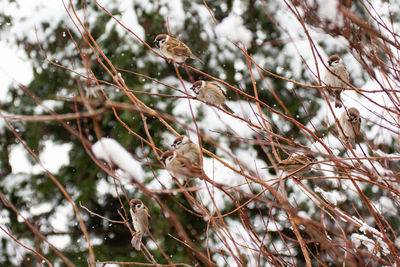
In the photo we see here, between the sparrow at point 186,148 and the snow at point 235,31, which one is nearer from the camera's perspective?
the snow at point 235,31

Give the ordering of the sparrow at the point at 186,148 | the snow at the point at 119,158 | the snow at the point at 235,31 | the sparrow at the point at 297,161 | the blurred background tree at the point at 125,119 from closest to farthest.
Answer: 1. the snow at the point at 119,158
2. the snow at the point at 235,31
3. the sparrow at the point at 297,161
4. the sparrow at the point at 186,148
5. the blurred background tree at the point at 125,119

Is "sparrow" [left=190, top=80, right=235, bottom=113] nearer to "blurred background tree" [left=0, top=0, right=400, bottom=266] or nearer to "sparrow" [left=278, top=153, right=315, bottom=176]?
"sparrow" [left=278, top=153, right=315, bottom=176]

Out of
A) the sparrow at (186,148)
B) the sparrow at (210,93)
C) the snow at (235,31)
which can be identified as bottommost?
the sparrow at (186,148)

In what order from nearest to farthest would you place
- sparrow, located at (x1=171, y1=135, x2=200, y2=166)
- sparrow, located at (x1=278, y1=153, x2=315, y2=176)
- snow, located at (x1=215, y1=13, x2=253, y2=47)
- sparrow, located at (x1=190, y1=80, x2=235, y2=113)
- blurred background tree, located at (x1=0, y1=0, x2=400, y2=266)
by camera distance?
snow, located at (x1=215, y1=13, x2=253, y2=47) → sparrow, located at (x1=278, y1=153, x2=315, y2=176) → sparrow, located at (x1=171, y1=135, x2=200, y2=166) → sparrow, located at (x1=190, y1=80, x2=235, y2=113) → blurred background tree, located at (x1=0, y1=0, x2=400, y2=266)

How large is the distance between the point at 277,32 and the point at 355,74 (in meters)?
0.90

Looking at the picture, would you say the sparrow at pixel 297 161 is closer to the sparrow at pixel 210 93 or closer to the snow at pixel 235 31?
the snow at pixel 235 31

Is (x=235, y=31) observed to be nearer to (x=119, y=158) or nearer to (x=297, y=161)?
(x=297, y=161)

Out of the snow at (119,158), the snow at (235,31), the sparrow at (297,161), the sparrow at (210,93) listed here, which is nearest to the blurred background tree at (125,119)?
the sparrow at (210,93)

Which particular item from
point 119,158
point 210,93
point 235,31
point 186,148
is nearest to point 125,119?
point 210,93

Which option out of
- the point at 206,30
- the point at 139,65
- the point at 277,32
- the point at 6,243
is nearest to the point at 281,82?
the point at 277,32

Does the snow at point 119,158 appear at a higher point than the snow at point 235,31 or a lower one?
lower


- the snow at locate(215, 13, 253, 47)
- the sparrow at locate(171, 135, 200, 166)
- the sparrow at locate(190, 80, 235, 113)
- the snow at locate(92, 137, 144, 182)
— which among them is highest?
the sparrow at locate(190, 80, 235, 113)

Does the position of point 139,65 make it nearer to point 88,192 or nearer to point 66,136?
point 66,136

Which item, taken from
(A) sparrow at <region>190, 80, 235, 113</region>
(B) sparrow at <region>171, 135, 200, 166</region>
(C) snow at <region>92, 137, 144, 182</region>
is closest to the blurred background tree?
(A) sparrow at <region>190, 80, 235, 113</region>
